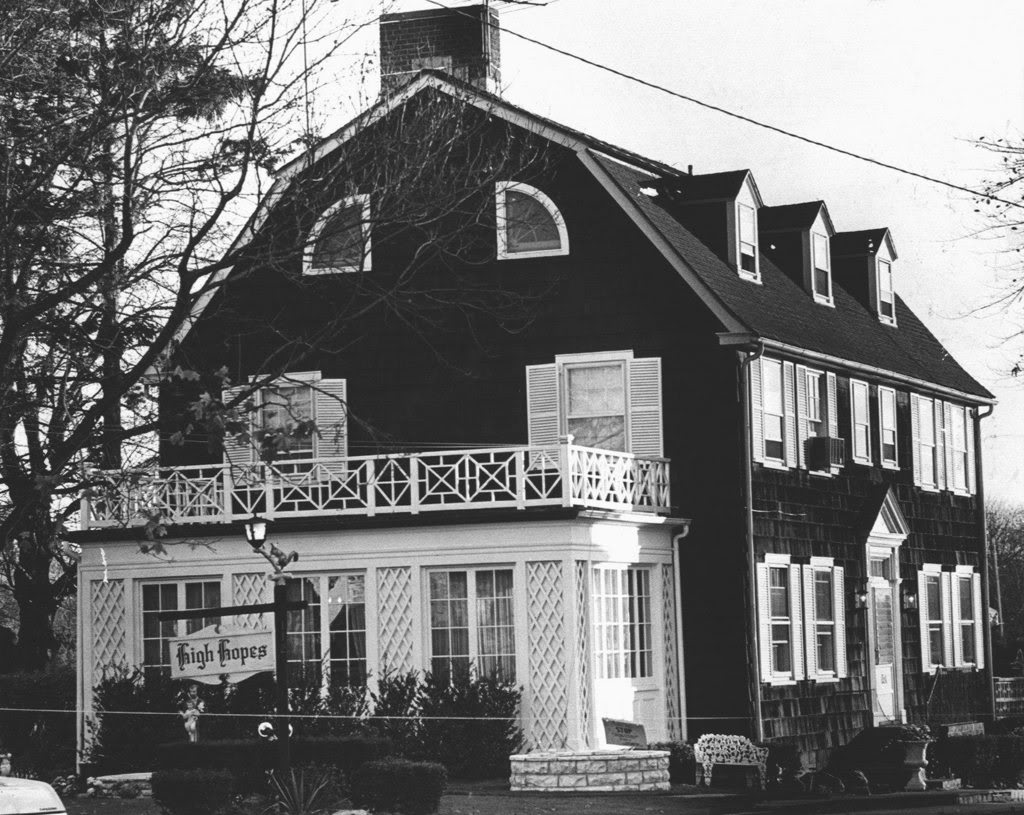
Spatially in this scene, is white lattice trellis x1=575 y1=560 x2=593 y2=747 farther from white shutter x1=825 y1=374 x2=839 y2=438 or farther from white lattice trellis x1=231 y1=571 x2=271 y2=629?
white shutter x1=825 y1=374 x2=839 y2=438

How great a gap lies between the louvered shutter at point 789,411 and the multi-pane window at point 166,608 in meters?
8.85

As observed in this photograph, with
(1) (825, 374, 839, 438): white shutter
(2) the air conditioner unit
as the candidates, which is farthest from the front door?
(2) the air conditioner unit

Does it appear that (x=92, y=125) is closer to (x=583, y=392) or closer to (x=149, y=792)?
(x=149, y=792)

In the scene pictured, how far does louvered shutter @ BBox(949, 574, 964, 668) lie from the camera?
36.5m

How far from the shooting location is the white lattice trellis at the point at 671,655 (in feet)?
93.0

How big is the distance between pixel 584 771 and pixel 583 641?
2168 millimetres

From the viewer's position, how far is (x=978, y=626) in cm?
3791

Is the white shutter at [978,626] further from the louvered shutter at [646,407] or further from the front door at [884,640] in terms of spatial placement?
the louvered shutter at [646,407]

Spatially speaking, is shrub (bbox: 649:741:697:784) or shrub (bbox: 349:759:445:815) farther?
shrub (bbox: 649:741:697:784)

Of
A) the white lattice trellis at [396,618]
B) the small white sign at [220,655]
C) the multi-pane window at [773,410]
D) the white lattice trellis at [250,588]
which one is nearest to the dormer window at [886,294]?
the multi-pane window at [773,410]

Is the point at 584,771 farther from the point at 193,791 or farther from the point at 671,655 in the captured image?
the point at 193,791

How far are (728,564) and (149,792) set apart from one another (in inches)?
351

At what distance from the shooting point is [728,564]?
28.7m

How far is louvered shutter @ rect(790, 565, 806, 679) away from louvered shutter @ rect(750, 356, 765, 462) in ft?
6.74
